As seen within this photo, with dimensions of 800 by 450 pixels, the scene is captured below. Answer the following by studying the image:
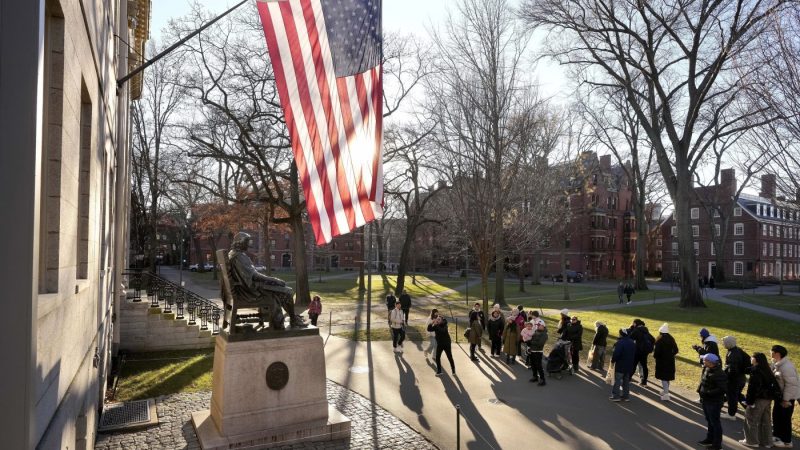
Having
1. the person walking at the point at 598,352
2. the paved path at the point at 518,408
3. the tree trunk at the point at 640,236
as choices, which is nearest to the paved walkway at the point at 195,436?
the paved path at the point at 518,408

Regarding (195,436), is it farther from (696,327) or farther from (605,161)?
(605,161)

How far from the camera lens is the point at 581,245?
228 ft

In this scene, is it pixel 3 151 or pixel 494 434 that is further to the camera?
pixel 494 434

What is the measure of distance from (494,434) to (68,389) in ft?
24.4

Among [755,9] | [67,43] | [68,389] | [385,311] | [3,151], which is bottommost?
[385,311]

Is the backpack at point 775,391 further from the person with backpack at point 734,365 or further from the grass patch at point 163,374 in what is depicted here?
the grass patch at point 163,374

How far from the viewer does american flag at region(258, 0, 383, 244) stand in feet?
24.3

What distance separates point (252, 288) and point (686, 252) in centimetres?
2987

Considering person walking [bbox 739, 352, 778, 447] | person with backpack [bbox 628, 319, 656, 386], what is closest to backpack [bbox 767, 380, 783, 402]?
person walking [bbox 739, 352, 778, 447]

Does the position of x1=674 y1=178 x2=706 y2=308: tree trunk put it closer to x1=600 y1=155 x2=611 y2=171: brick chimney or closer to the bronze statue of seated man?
the bronze statue of seated man

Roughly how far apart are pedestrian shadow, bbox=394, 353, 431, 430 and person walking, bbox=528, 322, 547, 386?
127 inches

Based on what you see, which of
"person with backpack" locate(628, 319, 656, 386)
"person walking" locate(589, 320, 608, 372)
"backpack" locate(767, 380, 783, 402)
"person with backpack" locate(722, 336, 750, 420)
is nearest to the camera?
"backpack" locate(767, 380, 783, 402)

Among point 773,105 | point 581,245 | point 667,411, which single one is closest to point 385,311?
point 667,411

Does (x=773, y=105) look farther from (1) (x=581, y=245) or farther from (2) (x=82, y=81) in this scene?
(1) (x=581, y=245)
